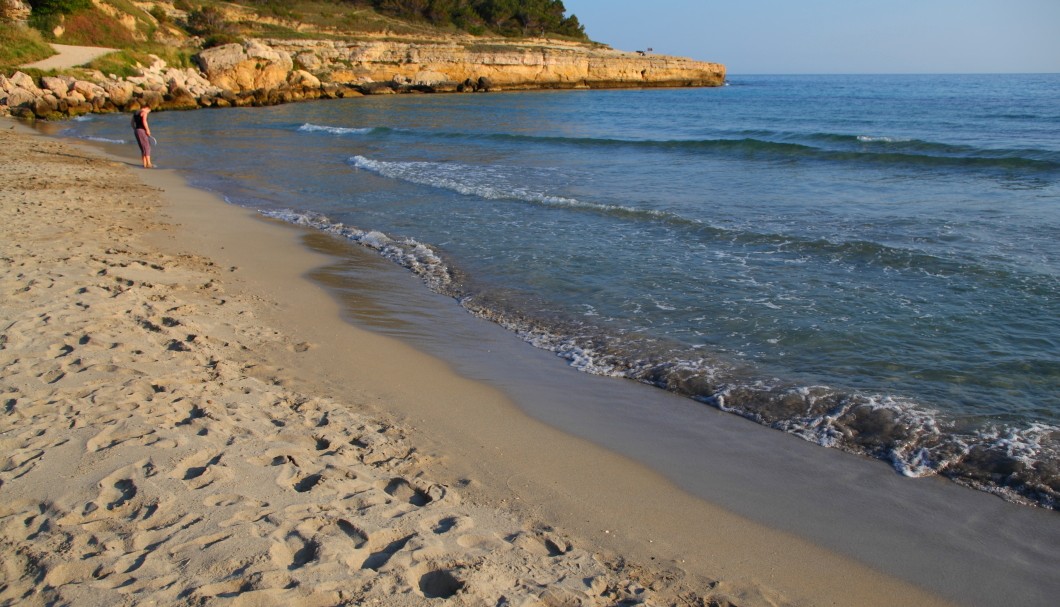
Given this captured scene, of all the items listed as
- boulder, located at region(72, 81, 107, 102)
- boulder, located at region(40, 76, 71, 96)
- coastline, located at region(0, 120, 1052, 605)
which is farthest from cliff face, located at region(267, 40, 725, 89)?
coastline, located at region(0, 120, 1052, 605)

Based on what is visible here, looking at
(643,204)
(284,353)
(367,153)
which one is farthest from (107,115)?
(284,353)

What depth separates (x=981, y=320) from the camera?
650 cm

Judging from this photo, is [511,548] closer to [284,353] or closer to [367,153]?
[284,353]

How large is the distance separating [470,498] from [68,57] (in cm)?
3972

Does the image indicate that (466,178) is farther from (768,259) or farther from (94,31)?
(94,31)

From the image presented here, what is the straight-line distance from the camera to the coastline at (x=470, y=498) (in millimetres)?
2969

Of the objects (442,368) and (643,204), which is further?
(643,204)

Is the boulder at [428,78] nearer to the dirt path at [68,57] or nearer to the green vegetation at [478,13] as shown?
the green vegetation at [478,13]

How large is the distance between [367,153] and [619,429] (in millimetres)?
17005

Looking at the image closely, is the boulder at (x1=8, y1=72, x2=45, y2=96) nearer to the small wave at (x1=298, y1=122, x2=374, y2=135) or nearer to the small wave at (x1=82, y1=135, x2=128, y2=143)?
the small wave at (x1=82, y1=135, x2=128, y2=143)

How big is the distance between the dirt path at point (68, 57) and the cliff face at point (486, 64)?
13.4 metres

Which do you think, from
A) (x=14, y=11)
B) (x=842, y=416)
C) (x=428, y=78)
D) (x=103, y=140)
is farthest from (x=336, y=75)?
(x=842, y=416)

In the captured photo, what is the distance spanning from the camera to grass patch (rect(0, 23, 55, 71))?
102 ft

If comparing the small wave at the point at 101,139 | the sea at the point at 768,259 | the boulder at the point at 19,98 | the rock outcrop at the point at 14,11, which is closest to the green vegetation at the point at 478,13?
the rock outcrop at the point at 14,11
